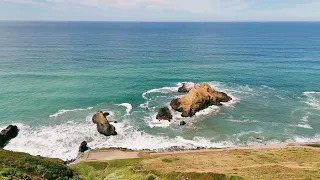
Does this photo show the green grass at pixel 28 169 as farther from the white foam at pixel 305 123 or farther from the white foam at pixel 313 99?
the white foam at pixel 313 99

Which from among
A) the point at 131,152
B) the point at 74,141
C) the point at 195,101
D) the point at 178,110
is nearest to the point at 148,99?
the point at 178,110

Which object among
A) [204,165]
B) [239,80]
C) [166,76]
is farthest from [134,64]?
[204,165]

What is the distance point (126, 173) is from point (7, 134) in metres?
37.1

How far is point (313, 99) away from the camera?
9588cm

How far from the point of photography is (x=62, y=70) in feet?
408

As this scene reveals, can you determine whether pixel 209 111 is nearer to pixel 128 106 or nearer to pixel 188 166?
pixel 128 106

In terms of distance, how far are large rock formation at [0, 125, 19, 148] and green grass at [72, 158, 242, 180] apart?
82.5 ft

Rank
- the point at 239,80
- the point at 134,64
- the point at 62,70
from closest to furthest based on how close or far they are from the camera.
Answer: the point at 239,80 < the point at 62,70 < the point at 134,64

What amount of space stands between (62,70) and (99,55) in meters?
40.0

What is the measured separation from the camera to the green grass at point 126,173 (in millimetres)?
45125

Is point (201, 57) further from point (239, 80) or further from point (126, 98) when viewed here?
point (126, 98)

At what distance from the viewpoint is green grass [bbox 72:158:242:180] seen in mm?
45125

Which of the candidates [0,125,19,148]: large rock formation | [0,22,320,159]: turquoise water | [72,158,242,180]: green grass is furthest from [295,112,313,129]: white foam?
[0,125,19,148]: large rock formation

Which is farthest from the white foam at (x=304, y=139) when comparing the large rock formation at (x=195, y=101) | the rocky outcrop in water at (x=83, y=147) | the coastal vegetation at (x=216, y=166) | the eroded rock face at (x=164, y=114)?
the rocky outcrop in water at (x=83, y=147)
